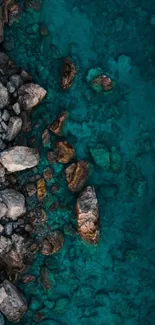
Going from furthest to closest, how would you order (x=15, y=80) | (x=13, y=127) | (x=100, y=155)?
(x=100, y=155) → (x=15, y=80) → (x=13, y=127)

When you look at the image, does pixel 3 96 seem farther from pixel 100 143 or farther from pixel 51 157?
pixel 100 143

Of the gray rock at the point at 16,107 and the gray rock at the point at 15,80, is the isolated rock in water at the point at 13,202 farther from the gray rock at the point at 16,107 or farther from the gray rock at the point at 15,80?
the gray rock at the point at 15,80

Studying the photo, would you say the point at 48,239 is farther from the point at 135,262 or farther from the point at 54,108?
the point at 54,108

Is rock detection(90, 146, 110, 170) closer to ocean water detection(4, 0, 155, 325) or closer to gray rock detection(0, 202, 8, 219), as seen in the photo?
ocean water detection(4, 0, 155, 325)

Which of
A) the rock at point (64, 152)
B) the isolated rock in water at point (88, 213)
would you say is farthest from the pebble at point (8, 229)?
the rock at point (64, 152)

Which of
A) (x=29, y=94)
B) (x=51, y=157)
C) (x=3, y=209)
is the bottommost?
(x=3, y=209)

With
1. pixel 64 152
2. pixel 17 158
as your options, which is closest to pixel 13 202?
pixel 17 158
